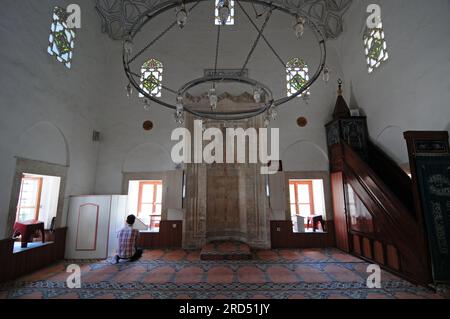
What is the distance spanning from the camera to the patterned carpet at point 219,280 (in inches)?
127

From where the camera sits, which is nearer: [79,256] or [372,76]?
[79,256]

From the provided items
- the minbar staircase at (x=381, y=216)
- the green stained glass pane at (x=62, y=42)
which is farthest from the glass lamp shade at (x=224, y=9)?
the green stained glass pane at (x=62, y=42)

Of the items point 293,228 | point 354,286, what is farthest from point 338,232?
point 354,286

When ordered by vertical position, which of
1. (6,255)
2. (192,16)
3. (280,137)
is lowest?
(6,255)

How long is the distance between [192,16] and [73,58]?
390 centimetres

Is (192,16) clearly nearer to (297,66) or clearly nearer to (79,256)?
(297,66)

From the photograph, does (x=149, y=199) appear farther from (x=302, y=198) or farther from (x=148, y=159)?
(x=302, y=198)

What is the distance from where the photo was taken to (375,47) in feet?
18.4

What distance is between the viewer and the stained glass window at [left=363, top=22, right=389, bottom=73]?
533 centimetres

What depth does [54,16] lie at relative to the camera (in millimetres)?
4891

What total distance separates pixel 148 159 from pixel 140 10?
465cm

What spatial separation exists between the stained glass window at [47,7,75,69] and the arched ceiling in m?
1.46

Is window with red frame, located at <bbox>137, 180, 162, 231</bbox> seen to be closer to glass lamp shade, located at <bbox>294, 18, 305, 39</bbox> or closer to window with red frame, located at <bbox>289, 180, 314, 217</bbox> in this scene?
window with red frame, located at <bbox>289, 180, 314, 217</bbox>

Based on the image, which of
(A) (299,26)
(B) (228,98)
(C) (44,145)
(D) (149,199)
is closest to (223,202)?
(D) (149,199)
